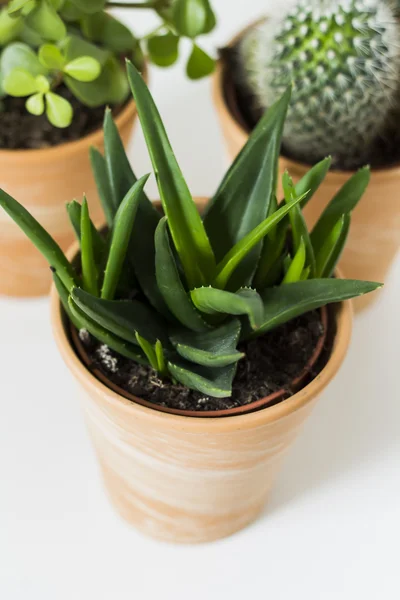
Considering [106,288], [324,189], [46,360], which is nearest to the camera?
[106,288]

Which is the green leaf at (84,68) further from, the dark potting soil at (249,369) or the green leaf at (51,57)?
the dark potting soil at (249,369)

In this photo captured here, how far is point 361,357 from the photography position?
805 millimetres

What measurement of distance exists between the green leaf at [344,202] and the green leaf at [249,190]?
53 millimetres

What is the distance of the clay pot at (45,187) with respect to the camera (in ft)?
2.16

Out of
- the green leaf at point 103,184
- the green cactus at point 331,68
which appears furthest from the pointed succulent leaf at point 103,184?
the green cactus at point 331,68

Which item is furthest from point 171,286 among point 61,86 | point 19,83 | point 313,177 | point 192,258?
point 61,86

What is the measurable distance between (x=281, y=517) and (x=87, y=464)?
191 mm

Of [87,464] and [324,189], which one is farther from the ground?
[324,189]

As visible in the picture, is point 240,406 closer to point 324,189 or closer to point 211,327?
point 211,327

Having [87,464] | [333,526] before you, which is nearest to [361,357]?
[333,526]

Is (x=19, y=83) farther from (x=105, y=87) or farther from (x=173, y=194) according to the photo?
(x=173, y=194)

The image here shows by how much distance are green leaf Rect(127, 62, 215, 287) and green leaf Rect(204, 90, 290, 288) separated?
1.4 inches

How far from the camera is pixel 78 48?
2.09ft

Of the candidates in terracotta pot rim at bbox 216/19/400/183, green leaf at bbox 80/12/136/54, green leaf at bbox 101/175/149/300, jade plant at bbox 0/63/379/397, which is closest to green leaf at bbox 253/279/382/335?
jade plant at bbox 0/63/379/397
